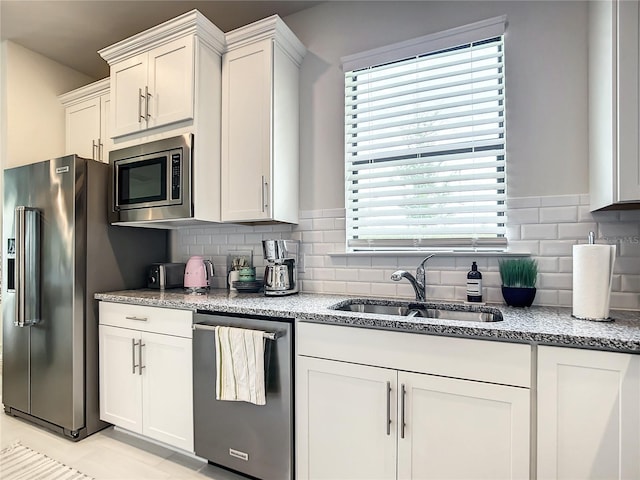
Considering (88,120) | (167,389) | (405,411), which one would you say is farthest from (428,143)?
(88,120)

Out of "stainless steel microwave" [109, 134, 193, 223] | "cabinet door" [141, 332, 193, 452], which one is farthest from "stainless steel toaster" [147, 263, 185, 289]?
"cabinet door" [141, 332, 193, 452]

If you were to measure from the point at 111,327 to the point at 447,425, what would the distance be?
1994mm

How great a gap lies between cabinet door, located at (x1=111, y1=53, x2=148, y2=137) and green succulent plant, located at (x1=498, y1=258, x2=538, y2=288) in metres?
2.29

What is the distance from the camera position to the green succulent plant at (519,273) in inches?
67.2

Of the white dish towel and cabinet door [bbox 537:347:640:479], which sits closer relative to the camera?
cabinet door [bbox 537:347:640:479]

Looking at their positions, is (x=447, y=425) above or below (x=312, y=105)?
below

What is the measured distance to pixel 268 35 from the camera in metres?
2.12

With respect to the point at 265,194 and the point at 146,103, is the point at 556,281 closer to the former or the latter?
the point at 265,194

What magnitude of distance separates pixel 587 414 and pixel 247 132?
2.06 metres

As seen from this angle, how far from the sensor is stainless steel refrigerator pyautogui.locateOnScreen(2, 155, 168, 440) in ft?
7.22

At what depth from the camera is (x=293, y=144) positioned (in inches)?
92.2

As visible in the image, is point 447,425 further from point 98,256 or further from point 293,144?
point 98,256

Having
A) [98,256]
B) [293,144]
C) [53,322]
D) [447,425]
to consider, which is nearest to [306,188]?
[293,144]

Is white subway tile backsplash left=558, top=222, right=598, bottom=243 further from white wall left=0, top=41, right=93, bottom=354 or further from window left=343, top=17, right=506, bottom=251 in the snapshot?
white wall left=0, top=41, right=93, bottom=354
